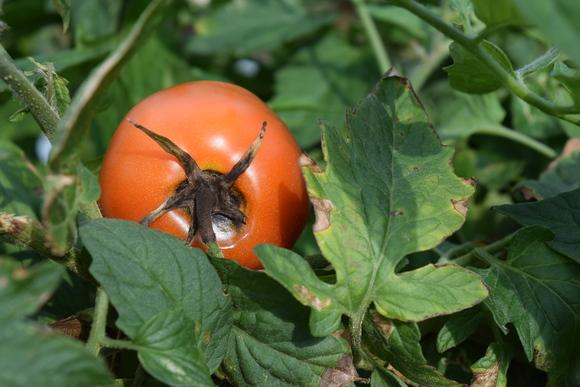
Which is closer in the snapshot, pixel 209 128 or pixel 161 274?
pixel 161 274

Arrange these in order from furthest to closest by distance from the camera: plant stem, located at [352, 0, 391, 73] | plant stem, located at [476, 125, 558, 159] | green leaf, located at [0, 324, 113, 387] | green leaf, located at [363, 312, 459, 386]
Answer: plant stem, located at [352, 0, 391, 73] → plant stem, located at [476, 125, 558, 159] → green leaf, located at [363, 312, 459, 386] → green leaf, located at [0, 324, 113, 387]

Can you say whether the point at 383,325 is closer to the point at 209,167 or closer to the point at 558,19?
the point at 209,167

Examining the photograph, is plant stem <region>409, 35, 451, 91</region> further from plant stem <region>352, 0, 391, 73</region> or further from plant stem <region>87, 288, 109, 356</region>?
plant stem <region>87, 288, 109, 356</region>

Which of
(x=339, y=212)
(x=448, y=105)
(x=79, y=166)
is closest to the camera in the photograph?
(x=79, y=166)

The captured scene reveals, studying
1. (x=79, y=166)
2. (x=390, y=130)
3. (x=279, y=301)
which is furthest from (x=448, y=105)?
(x=79, y=166)

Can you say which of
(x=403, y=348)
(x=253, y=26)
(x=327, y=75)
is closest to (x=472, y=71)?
(x=403, y=348)

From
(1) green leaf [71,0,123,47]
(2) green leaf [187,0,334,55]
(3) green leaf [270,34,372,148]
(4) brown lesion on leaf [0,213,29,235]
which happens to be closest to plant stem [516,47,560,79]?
(4) brown lesion on leaf [0,213,29,235]

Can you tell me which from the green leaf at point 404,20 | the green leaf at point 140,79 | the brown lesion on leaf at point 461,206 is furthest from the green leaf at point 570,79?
the green leaf at point 404,20

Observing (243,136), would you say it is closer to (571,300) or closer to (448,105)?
(571,300)
